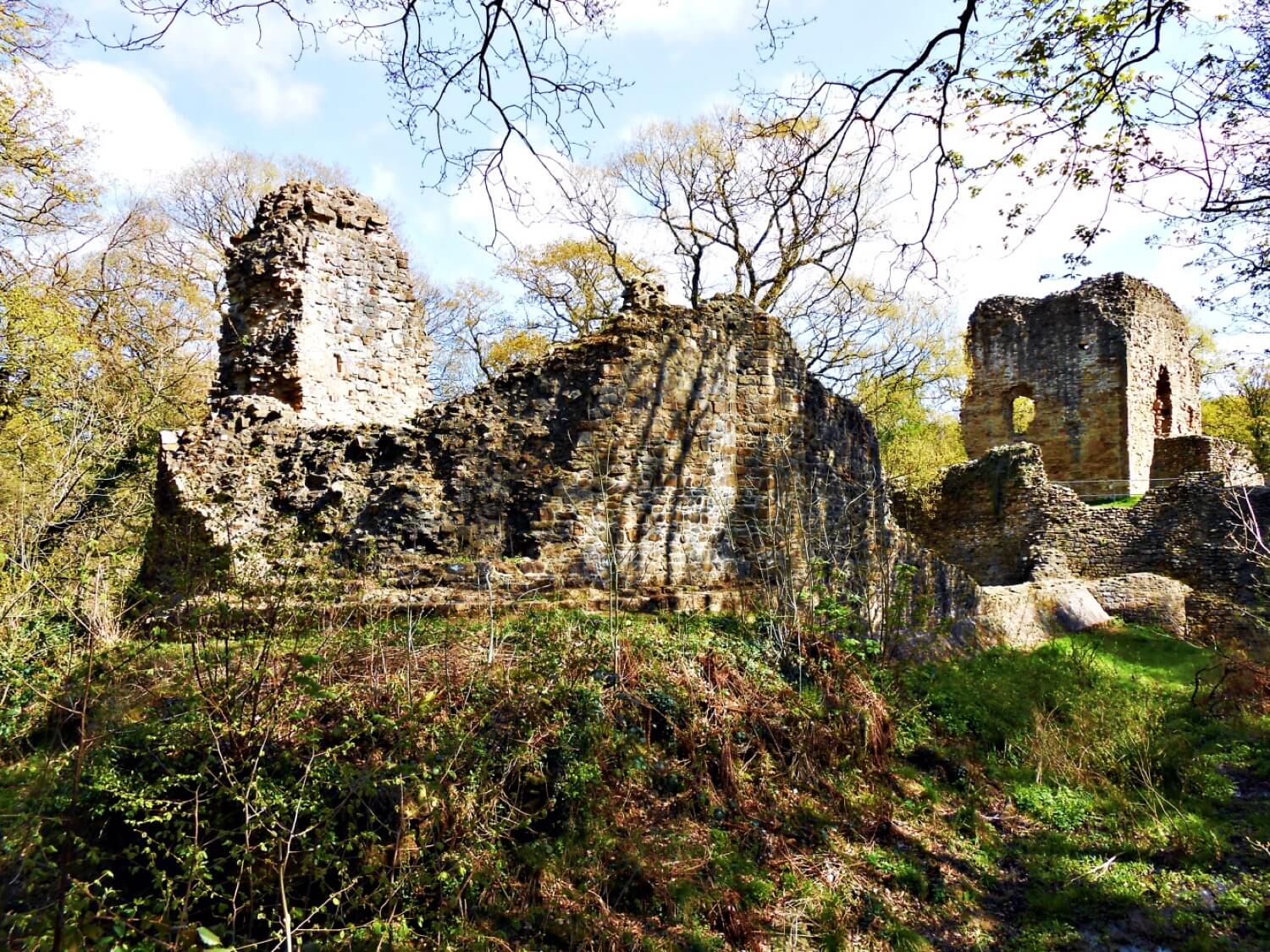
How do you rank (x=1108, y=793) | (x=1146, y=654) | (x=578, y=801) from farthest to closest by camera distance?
(x=1146, y=654) < (x=1108, y=793) < (x=578, y=801)

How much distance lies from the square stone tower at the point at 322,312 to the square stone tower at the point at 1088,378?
18337mm

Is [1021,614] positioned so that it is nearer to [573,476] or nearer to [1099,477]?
[573,476]

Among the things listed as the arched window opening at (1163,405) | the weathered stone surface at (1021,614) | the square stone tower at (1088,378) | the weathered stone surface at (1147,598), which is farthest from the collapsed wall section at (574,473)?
the arched window opening at (1163,405)

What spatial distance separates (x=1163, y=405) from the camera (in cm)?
2167

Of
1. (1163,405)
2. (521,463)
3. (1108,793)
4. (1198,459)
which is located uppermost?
(1163,405)

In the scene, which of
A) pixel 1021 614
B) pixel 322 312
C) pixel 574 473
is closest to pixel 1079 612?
pixel 1021 614

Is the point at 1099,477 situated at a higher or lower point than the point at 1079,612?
higher

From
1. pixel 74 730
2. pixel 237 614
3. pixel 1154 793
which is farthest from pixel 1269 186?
pixel 74 730

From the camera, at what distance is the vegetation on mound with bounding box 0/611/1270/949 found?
411cm

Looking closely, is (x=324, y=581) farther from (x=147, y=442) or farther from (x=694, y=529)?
(x=147, y=442)

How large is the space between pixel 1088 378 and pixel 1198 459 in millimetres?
3598

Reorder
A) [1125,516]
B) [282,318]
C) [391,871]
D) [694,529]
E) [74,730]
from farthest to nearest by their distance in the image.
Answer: [1125,516] < [282,318] < [694,529] < [74,730] < [391,871]

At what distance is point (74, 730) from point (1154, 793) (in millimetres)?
9512

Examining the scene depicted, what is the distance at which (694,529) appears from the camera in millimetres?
8539
